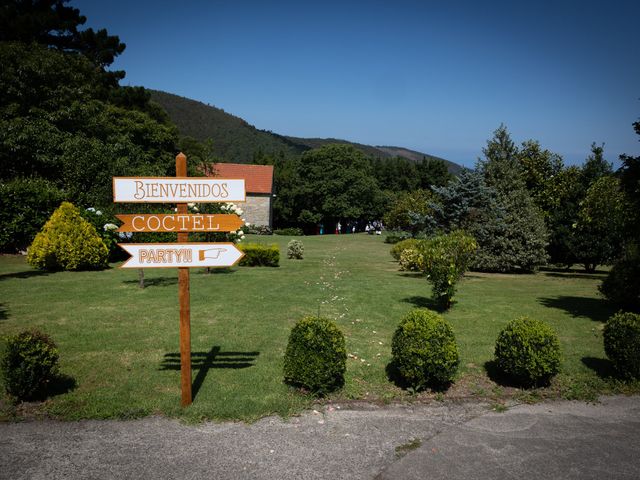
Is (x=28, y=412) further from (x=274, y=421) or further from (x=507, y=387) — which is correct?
(x=507, y=387)

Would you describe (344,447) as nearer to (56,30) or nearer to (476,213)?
(476,213)

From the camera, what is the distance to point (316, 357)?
6.43 m

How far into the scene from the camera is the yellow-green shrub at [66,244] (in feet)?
54.0

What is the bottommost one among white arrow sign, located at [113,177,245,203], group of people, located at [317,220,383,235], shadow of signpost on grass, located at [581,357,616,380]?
shadow of signpost on grass, located at [581,357,616,380]

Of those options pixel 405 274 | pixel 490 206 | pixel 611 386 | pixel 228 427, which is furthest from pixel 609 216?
pixel 228 427

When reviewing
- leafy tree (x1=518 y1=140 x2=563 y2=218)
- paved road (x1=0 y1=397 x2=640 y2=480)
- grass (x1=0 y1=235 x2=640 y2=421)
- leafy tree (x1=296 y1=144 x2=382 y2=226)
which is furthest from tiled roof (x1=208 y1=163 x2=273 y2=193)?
paved road (x1=0 y1=397 x2=640 y2=480)

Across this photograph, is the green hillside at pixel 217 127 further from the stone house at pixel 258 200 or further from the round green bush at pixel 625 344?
the round green bush at pixel 625 344

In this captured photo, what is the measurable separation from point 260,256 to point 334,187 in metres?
46.3

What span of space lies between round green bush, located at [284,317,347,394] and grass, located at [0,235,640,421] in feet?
0.94

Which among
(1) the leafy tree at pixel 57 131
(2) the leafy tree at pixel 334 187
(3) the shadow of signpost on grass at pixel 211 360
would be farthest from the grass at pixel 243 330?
(2) the leafy tree at pixel 334 187

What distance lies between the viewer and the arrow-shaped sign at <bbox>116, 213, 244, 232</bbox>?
591cm

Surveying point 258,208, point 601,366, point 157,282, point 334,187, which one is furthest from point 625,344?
point 334,187

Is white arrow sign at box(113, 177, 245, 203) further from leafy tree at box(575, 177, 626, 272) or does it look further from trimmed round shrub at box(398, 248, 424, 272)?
leafy tree at box(575, 177, 626, 272)

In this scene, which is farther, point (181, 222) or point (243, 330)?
point (243, 330)
